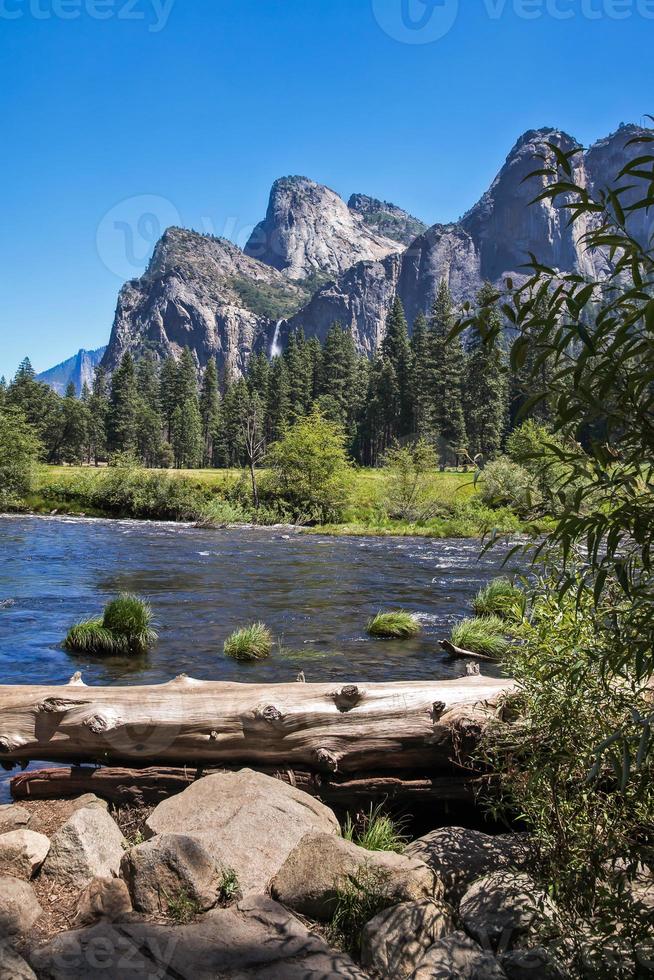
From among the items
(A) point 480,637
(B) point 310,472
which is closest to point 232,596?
(A) point 480,637

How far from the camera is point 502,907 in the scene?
4.24m

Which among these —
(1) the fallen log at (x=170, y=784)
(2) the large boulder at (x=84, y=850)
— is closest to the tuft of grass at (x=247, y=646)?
(1) the fallen log at (x=170, y=784)

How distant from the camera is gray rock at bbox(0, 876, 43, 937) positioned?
163 inches

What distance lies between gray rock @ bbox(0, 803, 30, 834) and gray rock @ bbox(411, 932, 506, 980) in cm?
343

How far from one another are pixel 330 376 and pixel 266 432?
39.8 ft

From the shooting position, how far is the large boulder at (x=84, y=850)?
4836 millimetres

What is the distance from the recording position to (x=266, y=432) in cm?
9788

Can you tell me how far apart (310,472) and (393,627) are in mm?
31240

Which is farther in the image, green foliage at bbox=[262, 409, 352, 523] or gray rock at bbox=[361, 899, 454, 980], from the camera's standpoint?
green foliage at bbox=[262, 409, 352, 523]

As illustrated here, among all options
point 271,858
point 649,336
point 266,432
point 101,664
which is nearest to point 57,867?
point 271,858

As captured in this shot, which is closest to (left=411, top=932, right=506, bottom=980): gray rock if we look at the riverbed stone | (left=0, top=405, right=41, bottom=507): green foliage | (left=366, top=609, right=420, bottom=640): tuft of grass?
the riverbed stone

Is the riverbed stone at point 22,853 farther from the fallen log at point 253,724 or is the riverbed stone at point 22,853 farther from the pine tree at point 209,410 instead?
the pine tree at point 209,410

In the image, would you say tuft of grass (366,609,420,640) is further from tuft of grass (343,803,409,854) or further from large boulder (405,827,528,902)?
large boulder (405,827,528,902)

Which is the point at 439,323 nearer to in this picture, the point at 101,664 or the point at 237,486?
the point at 237,486
